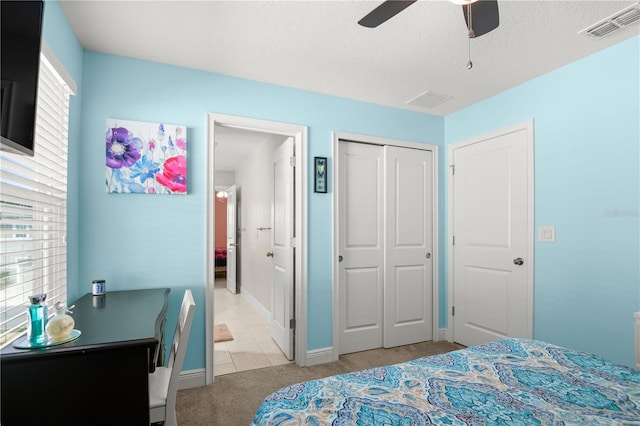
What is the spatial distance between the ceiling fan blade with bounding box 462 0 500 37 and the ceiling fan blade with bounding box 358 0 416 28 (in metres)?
0.31

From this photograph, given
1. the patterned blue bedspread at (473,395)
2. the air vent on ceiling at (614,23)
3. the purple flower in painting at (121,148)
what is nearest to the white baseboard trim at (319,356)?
the patterned blue bedspread at (473,395)

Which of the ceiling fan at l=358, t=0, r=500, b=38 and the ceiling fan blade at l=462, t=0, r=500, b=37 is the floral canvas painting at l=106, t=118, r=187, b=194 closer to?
the ceiling fan at l=358, t=0, r=500, b=38

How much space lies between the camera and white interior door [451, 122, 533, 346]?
9.47 ft

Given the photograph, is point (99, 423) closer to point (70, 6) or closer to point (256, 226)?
point (70, 6)

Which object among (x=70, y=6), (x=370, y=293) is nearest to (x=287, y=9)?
(x=70, y=6)

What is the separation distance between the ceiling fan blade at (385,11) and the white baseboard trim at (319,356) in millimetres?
2597

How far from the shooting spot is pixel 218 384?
8.66 feet

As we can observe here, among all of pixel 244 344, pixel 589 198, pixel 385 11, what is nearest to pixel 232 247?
pixel 244 344

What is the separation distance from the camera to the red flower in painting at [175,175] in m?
2.52

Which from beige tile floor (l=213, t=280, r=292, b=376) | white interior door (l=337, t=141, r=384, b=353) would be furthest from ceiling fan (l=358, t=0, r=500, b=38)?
beige tile floor (l=213, t=280, r=292, b=376)

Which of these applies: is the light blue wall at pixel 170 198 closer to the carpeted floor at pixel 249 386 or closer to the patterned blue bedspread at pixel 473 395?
the carpeted floor at pixel 249 386

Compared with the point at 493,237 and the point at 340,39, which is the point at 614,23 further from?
the point at 493,237

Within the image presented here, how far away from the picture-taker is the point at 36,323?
134 cm

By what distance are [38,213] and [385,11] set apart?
1934 millimetres
